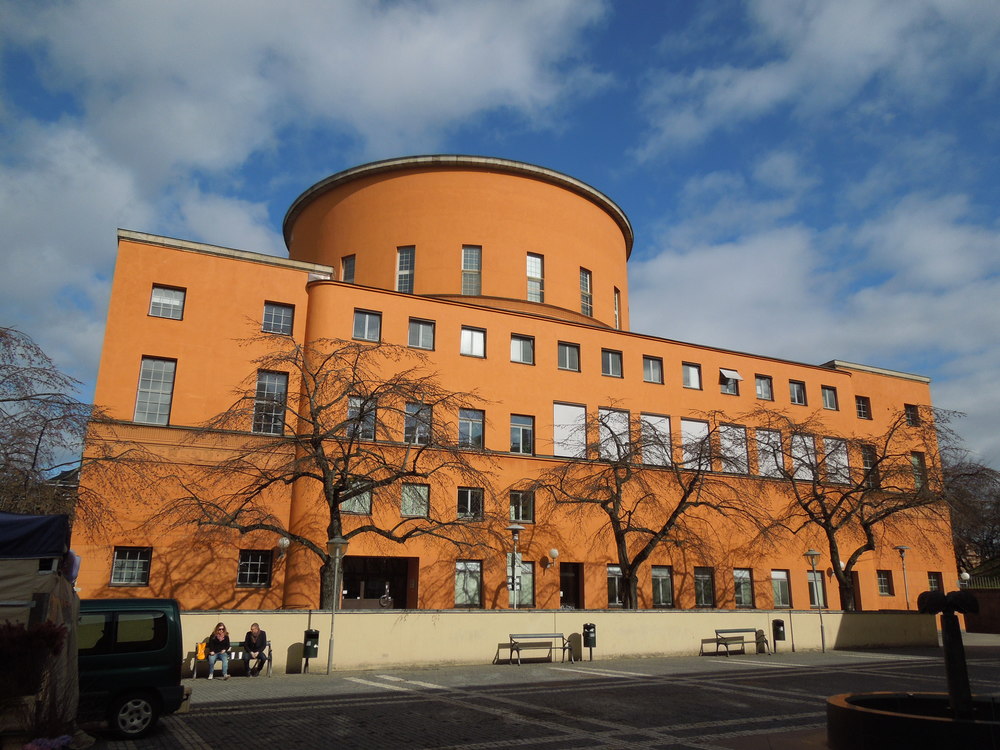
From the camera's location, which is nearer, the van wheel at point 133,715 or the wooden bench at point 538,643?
the van wheel at point 133,715

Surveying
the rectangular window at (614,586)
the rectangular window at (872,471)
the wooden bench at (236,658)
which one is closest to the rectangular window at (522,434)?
the rectangular window at (614,586)

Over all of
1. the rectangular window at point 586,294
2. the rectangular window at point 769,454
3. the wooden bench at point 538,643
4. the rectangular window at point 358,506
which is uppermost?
the rectangular window at point 586,294

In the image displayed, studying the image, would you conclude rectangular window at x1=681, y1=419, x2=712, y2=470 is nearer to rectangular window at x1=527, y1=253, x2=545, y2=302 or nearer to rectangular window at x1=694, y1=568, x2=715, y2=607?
rectangular window at x1=694, y1=568, x2=715, y2=607

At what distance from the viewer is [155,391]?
2667 cm

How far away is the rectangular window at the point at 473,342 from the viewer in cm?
3145

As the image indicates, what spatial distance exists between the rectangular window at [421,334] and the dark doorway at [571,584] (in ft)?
33.6

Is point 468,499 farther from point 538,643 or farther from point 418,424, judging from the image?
point 538,643

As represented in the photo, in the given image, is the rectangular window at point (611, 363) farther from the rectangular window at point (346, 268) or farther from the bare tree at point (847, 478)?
the rectangular window at point (346, 268)

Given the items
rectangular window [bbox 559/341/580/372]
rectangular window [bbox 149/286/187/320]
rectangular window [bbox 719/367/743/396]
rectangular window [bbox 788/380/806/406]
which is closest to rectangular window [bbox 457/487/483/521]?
rectangular window [bbox 559/341/580/372]

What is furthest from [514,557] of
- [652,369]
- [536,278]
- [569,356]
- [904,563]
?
[904,563]

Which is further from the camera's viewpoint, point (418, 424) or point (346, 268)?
point (346, 268)

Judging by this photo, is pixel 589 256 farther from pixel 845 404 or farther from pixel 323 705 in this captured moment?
pixel 323 705

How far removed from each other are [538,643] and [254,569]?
1002cm

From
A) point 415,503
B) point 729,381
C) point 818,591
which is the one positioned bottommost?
point 818,591
